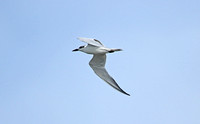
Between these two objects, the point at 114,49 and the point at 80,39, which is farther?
the point at 114,49

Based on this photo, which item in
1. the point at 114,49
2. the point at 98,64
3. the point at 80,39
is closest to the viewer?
the point at 80,39

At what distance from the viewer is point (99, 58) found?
17.7 m

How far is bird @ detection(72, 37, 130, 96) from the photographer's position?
1666 cm

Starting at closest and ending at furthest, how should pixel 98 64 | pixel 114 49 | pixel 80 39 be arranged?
1. pixel 80 39
2. pixel 114 49
3. pixel 98 64

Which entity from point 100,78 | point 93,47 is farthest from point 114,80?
point 93,47

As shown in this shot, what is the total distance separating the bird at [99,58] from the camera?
16.7 m

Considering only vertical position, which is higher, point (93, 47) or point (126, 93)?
point (93, 47)

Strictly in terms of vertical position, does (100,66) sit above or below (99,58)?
below

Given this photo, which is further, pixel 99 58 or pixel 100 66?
pixel 100 66

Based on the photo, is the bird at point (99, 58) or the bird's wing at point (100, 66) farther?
the bird's wing at point (100, 66)

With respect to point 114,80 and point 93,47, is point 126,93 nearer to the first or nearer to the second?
point 114,80

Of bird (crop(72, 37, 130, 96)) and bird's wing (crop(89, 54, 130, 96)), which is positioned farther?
bird's wing (crop(89, 54, 130, 96))

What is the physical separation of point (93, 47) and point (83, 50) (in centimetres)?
67

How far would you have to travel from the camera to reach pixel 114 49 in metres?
16.7
